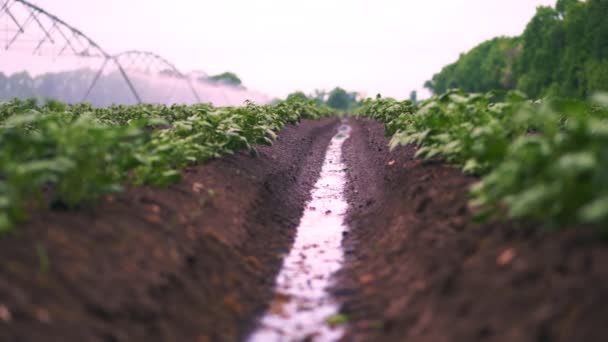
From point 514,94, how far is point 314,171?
792cm

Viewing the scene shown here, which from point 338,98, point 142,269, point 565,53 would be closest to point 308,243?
point 142,269

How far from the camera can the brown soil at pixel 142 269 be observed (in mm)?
3588

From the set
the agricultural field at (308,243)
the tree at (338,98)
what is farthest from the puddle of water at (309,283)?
the tree at (338,98)

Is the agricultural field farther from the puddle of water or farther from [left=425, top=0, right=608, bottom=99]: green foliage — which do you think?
[left=425, top=0, right=608, bottom=99]: green foliage

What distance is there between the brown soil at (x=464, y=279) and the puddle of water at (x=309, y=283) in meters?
0.20

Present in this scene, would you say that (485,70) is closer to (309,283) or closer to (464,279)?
(309,283)

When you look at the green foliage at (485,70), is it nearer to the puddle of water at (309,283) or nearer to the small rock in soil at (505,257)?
the puddle of water at (309,283)

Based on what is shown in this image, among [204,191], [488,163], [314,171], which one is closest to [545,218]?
[488,163]

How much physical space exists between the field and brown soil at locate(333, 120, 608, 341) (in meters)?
0.01

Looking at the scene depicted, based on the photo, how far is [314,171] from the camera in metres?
14.1

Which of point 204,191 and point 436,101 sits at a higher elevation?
point 436,101

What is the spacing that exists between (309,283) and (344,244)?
1.61 meters

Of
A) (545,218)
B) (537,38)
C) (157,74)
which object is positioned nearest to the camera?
(545,218)

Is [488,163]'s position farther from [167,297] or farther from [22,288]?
[22,288]
